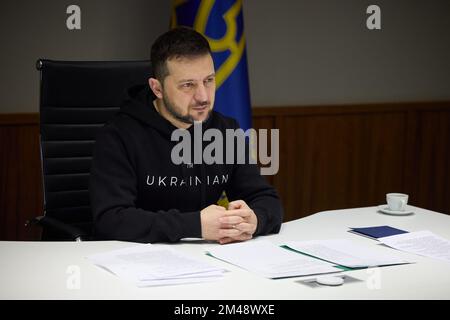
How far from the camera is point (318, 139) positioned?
451 cm

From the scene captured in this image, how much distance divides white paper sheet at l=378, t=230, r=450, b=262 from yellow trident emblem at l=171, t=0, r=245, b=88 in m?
1.57

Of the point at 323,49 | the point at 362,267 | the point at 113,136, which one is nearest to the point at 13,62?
the point at 113,136

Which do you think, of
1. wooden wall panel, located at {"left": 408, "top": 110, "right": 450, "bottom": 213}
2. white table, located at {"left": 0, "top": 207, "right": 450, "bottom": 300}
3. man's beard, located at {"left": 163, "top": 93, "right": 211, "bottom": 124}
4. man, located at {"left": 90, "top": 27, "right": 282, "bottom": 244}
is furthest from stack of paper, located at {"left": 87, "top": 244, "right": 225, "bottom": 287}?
wooden wall panel, located at {"left": 408, "top": 110, "right": 450, "bottom": 213}

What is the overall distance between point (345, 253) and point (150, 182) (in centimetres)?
72

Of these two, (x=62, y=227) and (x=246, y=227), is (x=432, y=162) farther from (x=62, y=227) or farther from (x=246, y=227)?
(x=62, y=227)

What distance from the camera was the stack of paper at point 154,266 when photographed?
1711 millimetres

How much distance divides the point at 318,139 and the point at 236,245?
2.53m

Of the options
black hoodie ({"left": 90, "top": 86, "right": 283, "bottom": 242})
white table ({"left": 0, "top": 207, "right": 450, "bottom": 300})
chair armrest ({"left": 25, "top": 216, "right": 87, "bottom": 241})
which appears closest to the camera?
white table ({"left": 0, "top": 207, "right": 450, "bottom": 300})

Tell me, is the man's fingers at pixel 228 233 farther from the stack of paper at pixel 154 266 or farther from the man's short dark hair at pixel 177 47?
the man's short dark hair at pixel 177 47

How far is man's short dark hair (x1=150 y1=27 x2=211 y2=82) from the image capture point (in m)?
2.31

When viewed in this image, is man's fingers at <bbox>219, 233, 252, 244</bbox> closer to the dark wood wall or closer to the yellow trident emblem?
the yellow trident emblem

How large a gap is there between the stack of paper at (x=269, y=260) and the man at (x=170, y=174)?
0.09 metres

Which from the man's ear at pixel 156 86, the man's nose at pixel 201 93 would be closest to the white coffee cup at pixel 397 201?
the man's nose at pixel 201 93
